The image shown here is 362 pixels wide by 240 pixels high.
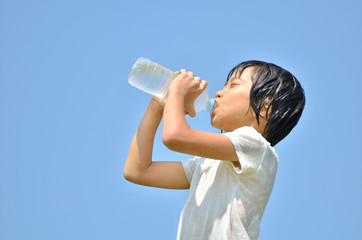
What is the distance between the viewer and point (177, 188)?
3215 millimetres

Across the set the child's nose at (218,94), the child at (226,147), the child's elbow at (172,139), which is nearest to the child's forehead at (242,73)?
the child at (226,147)

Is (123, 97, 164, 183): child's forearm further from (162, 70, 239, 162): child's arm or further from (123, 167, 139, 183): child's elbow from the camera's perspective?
(162, 70, 239, 162): child's arm

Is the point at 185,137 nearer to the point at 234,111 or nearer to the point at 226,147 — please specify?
the point at 226,147

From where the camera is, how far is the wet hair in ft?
9.62

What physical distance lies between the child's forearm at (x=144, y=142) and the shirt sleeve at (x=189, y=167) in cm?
25

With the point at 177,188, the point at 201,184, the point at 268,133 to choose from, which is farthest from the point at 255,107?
the point at 177,188

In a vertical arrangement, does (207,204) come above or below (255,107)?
below

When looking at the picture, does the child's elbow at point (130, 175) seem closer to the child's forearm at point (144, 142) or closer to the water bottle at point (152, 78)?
the child's forearm at point (144, 142)

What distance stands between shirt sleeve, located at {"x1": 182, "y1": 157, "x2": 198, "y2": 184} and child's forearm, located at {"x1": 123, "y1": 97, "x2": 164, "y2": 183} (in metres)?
0.25

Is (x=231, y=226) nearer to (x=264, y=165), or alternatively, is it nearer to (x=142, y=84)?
(x=264, y=165)

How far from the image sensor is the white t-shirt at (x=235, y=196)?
259 cm

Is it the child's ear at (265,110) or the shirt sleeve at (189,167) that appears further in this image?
the shirt sleeve at (189,167)

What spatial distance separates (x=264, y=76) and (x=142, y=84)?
846 mm

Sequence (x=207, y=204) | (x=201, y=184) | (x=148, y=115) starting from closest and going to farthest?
(x=207, y=204) < (x=201, y=184) < (x=148, y=115)
